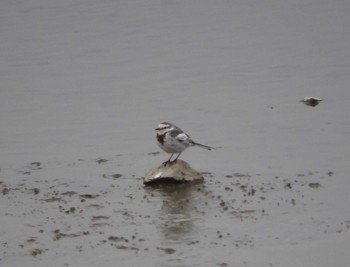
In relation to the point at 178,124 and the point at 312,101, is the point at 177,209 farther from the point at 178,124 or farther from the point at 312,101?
the point at 312,101

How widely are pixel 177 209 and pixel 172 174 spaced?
3.46 ft

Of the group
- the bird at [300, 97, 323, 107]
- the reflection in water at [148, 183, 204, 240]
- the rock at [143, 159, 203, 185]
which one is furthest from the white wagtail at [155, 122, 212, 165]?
the bird at [300, 97, 323, 107]

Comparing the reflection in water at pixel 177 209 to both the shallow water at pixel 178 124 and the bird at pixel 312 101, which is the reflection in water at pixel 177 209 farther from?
the bird at pixel 312 101

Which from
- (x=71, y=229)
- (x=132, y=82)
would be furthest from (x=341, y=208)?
(x=132, y=82)

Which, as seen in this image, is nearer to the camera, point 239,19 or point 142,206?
point 142,206

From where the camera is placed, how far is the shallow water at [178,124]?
35.2ft

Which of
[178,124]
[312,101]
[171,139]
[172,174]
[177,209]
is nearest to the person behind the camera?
[177,209]

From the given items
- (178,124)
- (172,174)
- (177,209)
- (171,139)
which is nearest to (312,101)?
(178,124)

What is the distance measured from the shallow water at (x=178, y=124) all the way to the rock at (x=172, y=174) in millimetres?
241

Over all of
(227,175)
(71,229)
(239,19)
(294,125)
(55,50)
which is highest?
(239,19)

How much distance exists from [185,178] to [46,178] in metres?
2.12

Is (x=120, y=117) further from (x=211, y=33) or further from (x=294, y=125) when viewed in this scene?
(x=211, y=33)

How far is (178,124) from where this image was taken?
1628 centimetres

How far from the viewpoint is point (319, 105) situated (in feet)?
56.2
